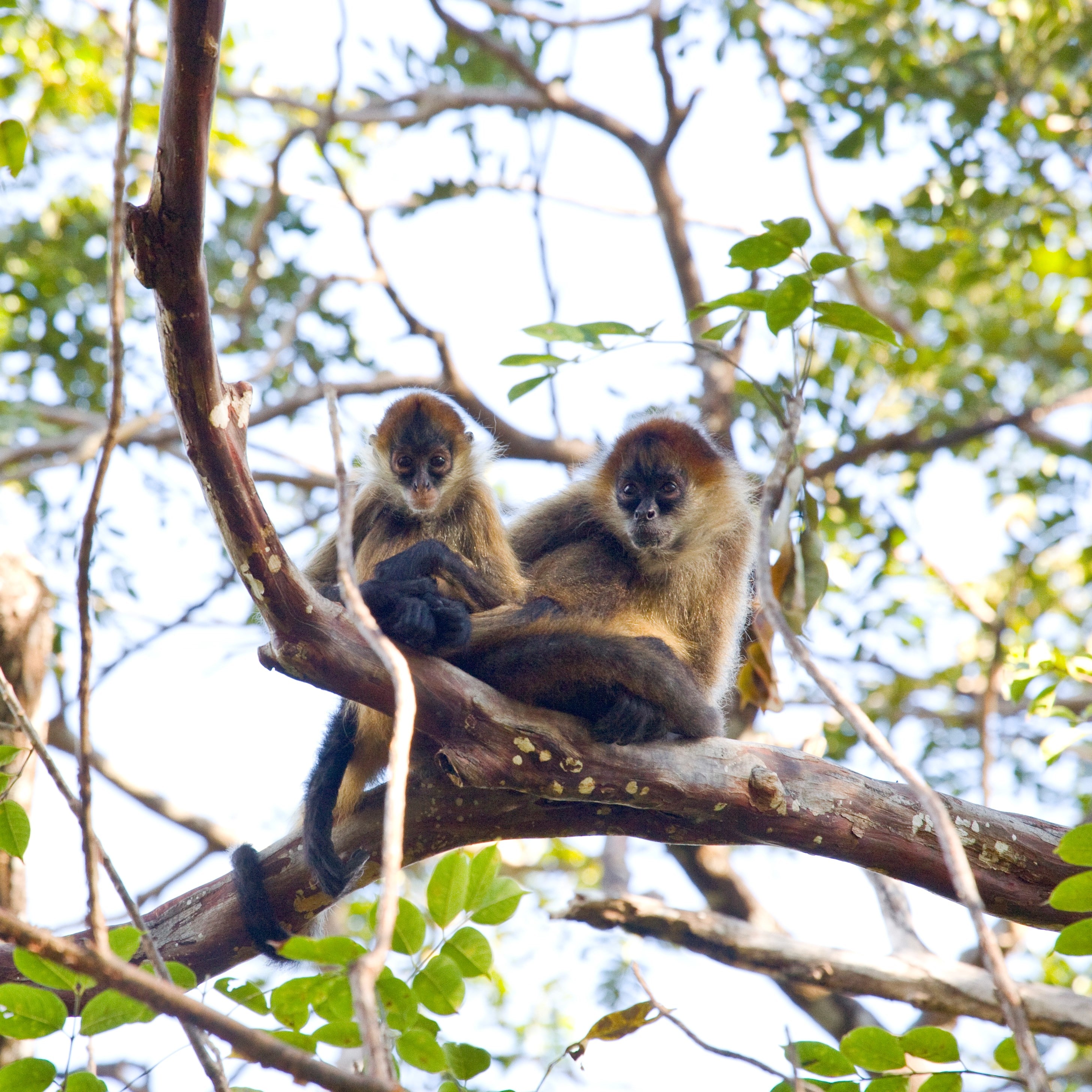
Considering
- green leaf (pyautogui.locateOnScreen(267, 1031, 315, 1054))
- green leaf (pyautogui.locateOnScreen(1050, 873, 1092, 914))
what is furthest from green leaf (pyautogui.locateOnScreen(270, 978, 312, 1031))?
green leaf (pyautogui.locateOnScreen(1050, 873, 1092, 914))

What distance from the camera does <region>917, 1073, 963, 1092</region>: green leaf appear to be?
2896 mm

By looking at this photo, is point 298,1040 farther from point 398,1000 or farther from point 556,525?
point 556,525

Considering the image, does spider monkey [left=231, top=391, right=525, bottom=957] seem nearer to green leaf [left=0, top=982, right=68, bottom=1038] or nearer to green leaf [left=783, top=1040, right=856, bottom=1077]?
green leaf [left=0, top=982, right=68, bottom=1038]

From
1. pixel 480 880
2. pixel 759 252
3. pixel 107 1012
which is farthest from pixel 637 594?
pixel 107 1012

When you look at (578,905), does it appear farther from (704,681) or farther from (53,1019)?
(53,1019)

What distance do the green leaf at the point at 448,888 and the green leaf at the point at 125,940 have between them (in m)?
0.75

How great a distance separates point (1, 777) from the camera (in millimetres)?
3297

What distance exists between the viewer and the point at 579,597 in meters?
4.76

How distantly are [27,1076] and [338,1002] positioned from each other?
30.5 inches

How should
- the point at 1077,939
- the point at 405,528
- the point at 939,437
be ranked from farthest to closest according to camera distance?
the point at 939,437, the point at 405,528, the point at 1077,939

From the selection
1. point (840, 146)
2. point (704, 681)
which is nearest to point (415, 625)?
point (704, 681)

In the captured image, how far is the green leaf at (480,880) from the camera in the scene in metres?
2.91

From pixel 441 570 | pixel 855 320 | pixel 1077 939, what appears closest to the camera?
pixel 1077 939

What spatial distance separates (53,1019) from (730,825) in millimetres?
2320
